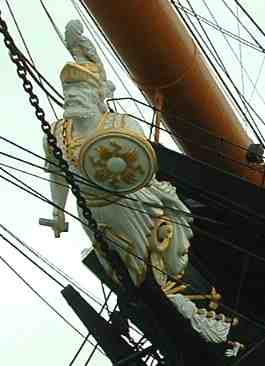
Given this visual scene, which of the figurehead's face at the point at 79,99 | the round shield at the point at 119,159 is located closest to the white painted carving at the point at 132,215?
the figurehead's face at the point at 79,99

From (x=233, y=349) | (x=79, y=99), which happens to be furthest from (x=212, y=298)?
(x=79, y=99)

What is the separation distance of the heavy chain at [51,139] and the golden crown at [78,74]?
53 centimetres

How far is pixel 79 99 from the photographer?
536cm

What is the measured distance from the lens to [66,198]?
5609 millimetres

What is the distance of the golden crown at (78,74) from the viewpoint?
5.42 metres

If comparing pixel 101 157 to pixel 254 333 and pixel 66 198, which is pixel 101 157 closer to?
pixel 66 198

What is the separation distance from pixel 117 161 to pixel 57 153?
0.30m

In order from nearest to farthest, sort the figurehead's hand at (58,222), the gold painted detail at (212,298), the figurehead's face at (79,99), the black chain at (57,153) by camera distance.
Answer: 1. the black chain at (57,153)
2. the figurehead's face at (79,99)
3. the figurehead's hand at (58,222)
4. the gold painted detail at (212,298)

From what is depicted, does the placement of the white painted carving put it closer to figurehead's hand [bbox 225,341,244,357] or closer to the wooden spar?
figurehead's hand [bbox 225,341,244,357]

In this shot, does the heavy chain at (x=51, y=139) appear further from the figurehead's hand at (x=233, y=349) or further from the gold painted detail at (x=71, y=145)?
the figurehead's hand at (x=233, y=349)

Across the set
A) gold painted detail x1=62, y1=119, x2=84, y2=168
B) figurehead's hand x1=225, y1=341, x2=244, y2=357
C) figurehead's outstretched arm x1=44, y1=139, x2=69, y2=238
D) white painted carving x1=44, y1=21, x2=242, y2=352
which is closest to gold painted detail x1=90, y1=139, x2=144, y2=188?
white painted carving x1=44, y1=21, x2=242, y2=352

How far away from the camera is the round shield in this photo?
4.96 meters

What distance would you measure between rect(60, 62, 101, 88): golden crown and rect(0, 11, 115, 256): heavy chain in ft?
1.75

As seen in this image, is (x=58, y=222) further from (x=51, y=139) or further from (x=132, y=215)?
(x=51, y=139)
